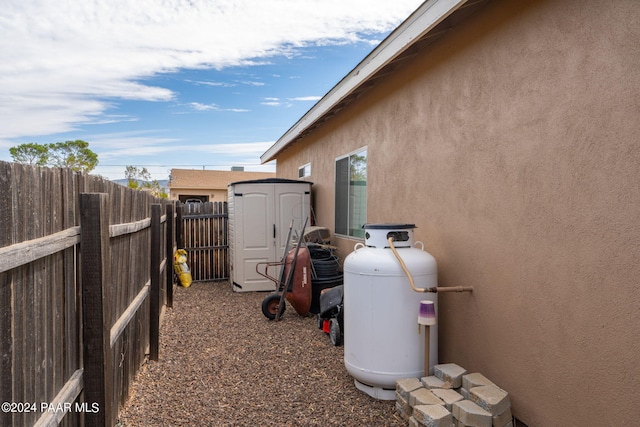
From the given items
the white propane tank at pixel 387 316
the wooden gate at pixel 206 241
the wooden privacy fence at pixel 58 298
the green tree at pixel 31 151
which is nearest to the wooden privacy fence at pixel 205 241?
the wooden gate at pixel 206 241

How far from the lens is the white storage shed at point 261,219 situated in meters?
8.11

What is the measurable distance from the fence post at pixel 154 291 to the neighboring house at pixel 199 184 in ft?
64.5

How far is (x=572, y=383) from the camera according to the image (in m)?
2.52

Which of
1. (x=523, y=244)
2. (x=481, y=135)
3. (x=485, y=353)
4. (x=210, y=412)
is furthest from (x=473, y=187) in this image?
(x=210, y=412)

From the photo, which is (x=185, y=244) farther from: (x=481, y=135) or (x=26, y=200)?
(x=26, y=200)

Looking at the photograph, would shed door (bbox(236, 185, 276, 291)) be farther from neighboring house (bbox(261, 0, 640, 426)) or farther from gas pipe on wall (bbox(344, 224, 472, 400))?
gas pipe on wall (bbox(344, 224, 472, 400))

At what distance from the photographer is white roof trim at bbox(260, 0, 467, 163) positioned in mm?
3342

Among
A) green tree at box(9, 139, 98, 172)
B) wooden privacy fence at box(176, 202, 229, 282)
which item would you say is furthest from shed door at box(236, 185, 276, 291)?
green tree at box(9, 139, 98, 172)

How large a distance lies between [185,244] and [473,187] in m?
7.45

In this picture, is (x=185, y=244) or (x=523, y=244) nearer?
(x=523, y=244)

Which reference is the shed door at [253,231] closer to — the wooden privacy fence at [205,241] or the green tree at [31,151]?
the wooden privacy fence at [205,241]

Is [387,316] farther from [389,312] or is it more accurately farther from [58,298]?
[58,298]

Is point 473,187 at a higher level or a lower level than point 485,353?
higher

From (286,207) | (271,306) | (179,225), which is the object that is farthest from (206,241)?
(271,306)
